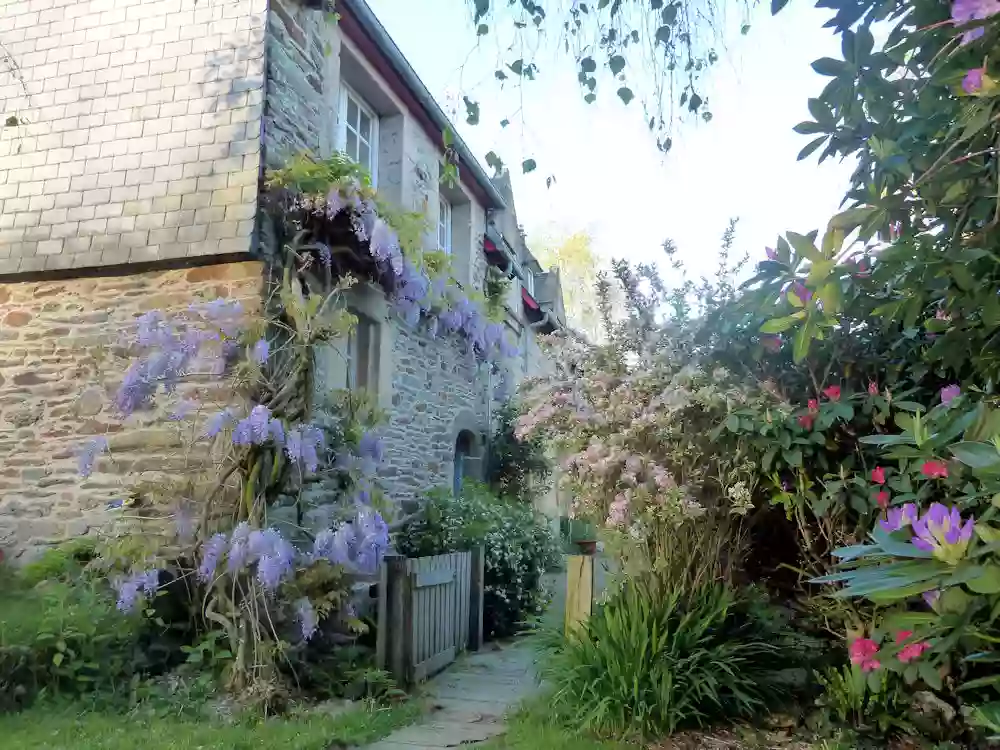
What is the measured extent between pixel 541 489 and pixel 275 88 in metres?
6.49

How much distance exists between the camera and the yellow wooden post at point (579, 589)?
446 cm

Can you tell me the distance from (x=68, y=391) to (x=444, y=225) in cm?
529

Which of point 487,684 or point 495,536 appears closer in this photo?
point 487,684

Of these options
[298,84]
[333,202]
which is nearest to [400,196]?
[298,84]

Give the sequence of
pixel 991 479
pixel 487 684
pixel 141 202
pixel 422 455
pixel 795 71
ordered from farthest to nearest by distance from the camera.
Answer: pixel 422 455 → pixel 141 202 → pixel 487 684 → pixel 795 71 → pixel 991 479

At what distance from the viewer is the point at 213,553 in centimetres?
446

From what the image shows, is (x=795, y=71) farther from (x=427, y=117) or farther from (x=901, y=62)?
(x=427, y=117)

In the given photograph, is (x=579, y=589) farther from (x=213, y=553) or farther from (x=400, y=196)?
(x=400, y=196)

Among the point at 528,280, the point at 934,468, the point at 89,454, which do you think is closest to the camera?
the point at 934,468

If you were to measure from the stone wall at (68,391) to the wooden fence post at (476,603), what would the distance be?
270 centimetres

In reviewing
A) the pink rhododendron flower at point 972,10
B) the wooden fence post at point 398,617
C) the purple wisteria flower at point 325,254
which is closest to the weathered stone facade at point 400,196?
the purple wisteria flower at point 325,254

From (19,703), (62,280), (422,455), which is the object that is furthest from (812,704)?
(62,280)

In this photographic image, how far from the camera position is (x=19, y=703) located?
403 centimetres

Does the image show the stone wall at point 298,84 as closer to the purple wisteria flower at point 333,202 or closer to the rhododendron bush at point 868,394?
the purple wisteria flower at point 333,202
